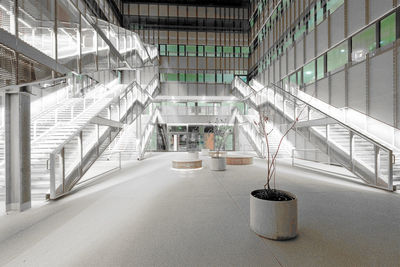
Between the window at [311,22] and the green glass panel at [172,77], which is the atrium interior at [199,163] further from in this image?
the green glass panel at [172,77]

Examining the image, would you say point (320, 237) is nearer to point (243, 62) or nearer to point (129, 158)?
point (129, 158)

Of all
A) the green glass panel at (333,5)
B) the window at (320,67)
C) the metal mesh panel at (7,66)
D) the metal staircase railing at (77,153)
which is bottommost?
the metal staircase railing at (77,153)

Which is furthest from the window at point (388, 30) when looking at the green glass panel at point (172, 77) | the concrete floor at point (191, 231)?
the green glass panel at point (172, 77)

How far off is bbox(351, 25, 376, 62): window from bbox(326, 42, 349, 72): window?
516mm

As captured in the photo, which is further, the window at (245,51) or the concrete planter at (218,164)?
the window at (245,51)

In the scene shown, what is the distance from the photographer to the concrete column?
4.21 meters

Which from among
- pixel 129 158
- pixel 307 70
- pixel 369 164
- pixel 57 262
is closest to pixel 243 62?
pixel 307 70

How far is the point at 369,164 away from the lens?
5984 mm

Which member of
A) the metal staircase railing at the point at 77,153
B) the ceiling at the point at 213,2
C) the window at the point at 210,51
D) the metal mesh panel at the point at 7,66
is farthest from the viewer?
the window at the point at 210,51

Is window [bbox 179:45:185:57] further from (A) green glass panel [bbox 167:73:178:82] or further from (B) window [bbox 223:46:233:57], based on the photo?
(B) window [bbox 223:46:233:57]

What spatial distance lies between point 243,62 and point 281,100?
54.5 feet

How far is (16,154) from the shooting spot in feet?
14.1

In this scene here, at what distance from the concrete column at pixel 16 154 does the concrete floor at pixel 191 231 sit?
1.23 feet

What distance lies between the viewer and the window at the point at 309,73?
12766 mm
